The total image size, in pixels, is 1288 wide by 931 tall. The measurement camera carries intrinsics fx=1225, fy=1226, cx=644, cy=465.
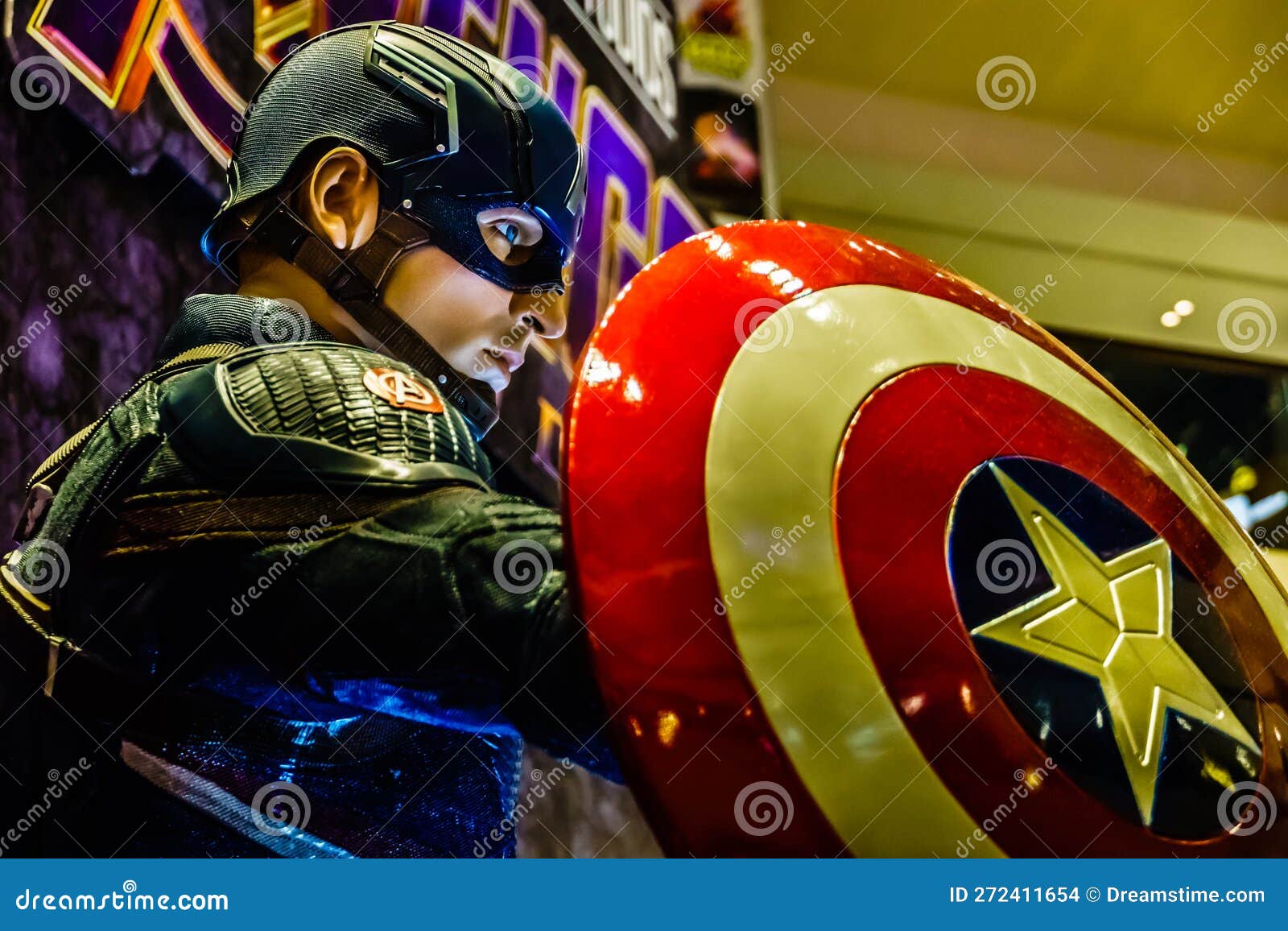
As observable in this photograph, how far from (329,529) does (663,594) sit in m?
0.35

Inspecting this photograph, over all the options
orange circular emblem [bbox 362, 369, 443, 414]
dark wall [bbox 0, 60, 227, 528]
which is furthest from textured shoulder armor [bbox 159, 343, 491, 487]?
dark wall [bbox 0, 60, 227, 528]

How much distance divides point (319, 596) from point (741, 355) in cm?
49

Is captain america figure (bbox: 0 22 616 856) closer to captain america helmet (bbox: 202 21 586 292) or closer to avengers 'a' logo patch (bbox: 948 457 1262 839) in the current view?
captain america helmet (bbox: 202 21 586 292)

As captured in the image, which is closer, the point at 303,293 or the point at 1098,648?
the point at 1098,648

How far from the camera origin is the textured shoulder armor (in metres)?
1.25

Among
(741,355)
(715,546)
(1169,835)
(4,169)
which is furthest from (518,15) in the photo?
(1169,835)

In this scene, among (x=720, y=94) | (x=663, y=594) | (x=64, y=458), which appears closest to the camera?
(x=663, y=594)

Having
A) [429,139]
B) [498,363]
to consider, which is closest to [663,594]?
[498,363]

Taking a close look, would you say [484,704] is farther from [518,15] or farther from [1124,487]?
[518,15]

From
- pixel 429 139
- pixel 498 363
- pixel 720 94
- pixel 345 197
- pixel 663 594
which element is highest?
pixel 720 94

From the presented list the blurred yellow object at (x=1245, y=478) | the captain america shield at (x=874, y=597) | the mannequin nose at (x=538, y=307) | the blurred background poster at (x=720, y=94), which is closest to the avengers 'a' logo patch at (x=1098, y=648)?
the captain america shield at (x=874, y=597)

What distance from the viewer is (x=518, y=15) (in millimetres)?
2961

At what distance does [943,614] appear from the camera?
1215 millimetres

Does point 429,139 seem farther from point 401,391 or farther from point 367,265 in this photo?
point 401,391
